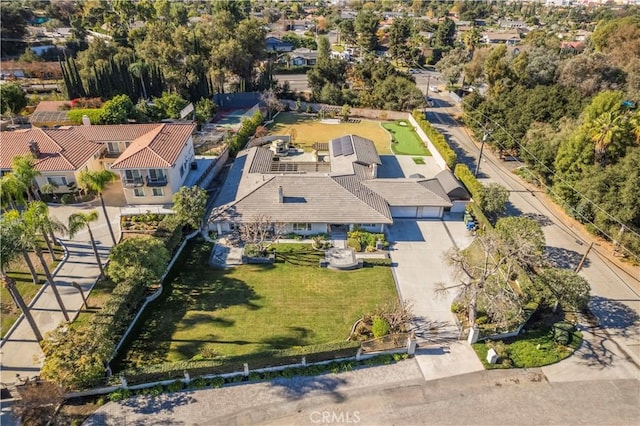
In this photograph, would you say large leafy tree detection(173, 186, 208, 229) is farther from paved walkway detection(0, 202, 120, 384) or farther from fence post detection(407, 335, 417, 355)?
fence post detection(407, 335, 417, 355)

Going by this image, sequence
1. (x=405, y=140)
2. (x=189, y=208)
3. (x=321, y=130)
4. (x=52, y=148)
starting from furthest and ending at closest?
(x=321, y=130) → (x=405, y=140) → (x=52, y=148) → (x=189, y=208)

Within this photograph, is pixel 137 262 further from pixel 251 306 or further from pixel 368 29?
pixel 368 29

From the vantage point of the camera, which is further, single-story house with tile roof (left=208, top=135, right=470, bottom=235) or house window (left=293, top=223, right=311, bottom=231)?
house window (left=293, top=223, right=311, bottom=231)

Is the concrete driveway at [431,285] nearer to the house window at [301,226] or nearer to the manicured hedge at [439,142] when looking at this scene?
the house window at [301,226]

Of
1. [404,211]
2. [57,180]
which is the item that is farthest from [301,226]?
[57,180]

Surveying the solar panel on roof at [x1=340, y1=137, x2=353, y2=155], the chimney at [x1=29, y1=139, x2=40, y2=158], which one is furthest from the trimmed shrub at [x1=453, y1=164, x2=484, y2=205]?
the chimney at [x1=29, y1=139, x2=40, y2=158]
